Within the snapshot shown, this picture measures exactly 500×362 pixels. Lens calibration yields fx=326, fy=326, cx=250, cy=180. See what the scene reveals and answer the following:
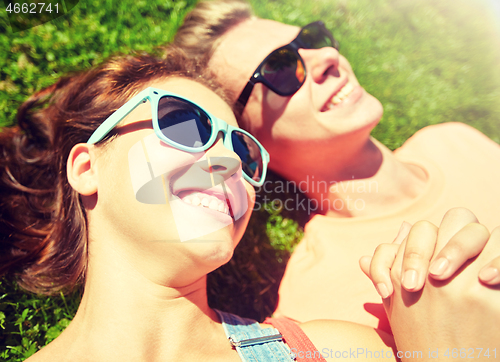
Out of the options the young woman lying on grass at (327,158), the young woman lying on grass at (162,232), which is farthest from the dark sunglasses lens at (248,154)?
the young woman lying on grass at (327,158)

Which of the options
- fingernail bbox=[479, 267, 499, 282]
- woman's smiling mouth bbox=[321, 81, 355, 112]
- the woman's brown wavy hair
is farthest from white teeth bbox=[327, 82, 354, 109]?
fingernail bbox=[479, 267, 499, 282]

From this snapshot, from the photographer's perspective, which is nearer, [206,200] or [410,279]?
[410,279]

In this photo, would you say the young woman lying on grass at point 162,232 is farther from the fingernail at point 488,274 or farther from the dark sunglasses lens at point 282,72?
the dark sunglasses lens at point 282,72

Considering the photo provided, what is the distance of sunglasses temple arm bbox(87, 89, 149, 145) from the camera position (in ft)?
5.96

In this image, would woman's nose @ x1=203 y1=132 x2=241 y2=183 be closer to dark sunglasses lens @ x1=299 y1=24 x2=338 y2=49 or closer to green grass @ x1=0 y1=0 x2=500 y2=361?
dark sunglasses lens @ x1=299 y1=24 x2=338 y2=49

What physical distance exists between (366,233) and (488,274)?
1.30m

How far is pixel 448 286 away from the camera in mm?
1528

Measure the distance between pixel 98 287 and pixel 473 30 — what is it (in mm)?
5451

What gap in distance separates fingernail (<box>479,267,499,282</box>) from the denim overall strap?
1100mm

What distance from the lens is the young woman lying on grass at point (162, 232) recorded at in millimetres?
1714

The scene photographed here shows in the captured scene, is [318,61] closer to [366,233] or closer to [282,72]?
[282,72]

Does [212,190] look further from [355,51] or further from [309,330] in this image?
[355,51]

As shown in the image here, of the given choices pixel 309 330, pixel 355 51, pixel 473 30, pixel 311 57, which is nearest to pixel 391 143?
pixel 355 51

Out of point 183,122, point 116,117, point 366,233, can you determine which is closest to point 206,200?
point 183,122
